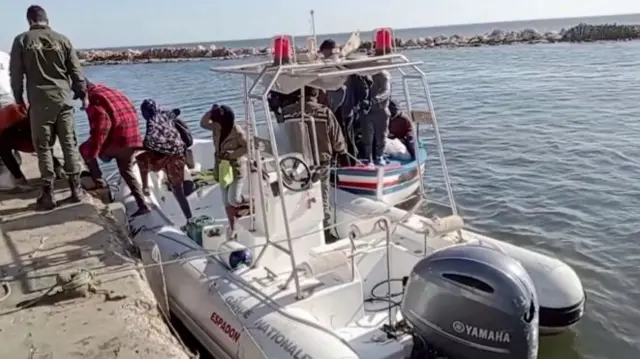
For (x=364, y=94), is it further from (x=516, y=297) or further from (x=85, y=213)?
(x=516, y=297)

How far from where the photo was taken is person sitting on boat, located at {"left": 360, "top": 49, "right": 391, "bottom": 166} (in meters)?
7.86

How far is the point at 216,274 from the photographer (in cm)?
516

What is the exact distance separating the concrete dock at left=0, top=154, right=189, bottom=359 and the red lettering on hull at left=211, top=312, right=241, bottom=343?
64cm

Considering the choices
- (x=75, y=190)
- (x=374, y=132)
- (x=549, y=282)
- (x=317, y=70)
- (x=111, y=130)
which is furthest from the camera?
(x=374, y=132)

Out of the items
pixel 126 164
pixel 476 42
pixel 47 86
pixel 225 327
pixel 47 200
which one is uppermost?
pixel 47 86

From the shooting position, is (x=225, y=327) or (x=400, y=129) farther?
(x=400, y=129)

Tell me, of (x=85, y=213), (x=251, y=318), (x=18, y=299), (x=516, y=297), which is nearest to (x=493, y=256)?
(x=516, y=297)

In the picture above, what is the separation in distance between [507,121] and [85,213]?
461 inches

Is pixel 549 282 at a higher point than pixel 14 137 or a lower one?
lower

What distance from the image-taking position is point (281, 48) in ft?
15.4

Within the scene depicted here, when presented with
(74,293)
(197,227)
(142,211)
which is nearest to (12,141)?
(142,211)

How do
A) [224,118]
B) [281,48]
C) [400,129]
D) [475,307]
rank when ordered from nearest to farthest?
[475,307]
[281,48]
[224,118]
[400,129]

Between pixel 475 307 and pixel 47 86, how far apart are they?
12.7 ft

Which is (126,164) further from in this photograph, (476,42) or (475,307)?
(476,42)
